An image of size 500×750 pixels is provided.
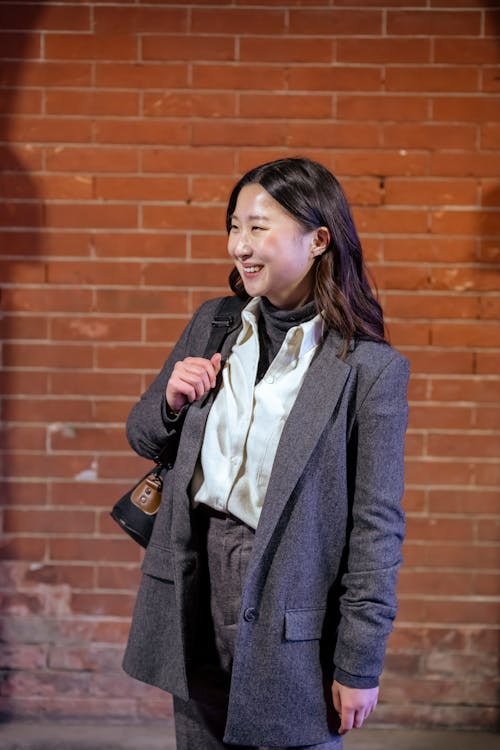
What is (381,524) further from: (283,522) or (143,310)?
(143,310)

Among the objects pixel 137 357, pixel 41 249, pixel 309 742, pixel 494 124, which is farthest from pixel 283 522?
pixel 494 124

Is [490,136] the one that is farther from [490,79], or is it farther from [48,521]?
[48,521]

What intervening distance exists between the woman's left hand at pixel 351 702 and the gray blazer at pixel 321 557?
0.02m

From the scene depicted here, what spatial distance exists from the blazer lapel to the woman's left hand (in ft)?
1.09

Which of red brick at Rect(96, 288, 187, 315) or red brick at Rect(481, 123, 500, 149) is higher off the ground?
red brick at Rect(481, 123, 500, 149)

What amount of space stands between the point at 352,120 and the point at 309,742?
2.11 meters

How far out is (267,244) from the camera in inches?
73.1

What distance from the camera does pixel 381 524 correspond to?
1.75 meters

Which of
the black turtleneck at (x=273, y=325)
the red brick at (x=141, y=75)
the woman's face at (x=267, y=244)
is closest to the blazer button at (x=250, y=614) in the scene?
the black turtleneck at (x=273, y=325)

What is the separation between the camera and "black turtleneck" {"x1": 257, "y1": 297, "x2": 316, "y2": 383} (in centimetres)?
191

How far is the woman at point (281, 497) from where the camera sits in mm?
1766

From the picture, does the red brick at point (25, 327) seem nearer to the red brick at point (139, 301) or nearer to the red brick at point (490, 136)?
the red brick at point (139, 301)

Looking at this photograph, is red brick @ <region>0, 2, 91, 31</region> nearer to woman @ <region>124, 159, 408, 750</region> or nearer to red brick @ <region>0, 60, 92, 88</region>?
red brick @ <region>0, 60, 92, 88</region>

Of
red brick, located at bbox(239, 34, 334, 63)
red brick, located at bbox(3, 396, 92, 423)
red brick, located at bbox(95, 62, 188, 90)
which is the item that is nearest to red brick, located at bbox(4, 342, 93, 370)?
red brick, located at bbox(3, 396, 92, 423)
